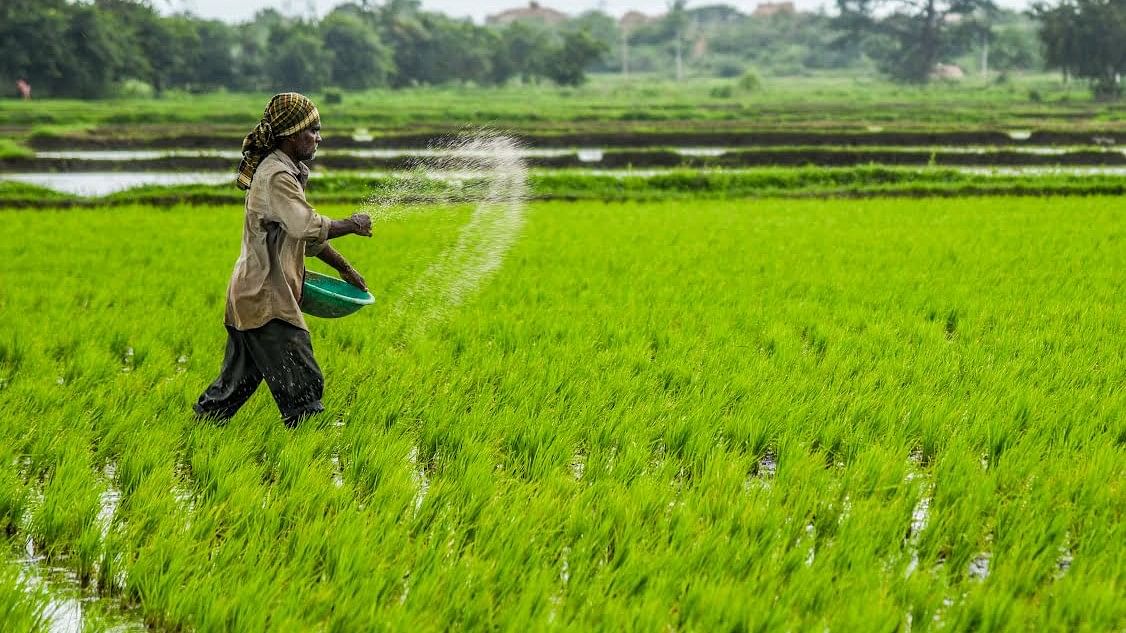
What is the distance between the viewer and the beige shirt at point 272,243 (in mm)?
2912

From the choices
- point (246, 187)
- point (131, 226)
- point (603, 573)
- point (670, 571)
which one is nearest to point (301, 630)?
point (603, 573)

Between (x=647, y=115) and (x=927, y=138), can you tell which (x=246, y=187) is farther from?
(x=647, y=115)

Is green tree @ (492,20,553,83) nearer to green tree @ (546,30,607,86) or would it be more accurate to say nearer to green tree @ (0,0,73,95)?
green tree @ (546,30,607,86)

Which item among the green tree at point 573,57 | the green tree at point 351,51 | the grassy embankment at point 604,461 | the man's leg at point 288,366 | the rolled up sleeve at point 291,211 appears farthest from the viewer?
the green tree at point 351,51

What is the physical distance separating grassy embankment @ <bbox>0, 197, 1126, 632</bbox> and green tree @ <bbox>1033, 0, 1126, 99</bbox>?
30208 mm

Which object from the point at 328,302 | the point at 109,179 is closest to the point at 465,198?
the point at 328,302

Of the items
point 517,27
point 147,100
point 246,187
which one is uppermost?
point 517,27

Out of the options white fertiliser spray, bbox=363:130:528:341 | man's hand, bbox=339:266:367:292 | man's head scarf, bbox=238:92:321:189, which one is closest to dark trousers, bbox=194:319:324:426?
man's hand, bbox=339:266:367:292

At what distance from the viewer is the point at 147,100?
3083 cm

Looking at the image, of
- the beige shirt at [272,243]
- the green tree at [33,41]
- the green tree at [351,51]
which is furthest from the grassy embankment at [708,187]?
the green tree at [351,51]

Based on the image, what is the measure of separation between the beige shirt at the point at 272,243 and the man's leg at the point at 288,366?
5 centimetres

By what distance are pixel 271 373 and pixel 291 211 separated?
0.53 m

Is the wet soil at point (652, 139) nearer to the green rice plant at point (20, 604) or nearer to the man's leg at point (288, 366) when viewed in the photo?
the man's leg at point (288, 366)

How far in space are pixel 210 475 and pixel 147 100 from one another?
3164 centimetres
